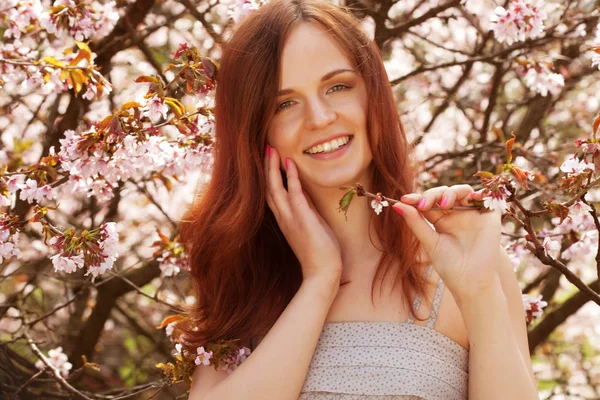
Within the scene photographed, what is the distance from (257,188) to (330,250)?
10.7 inches

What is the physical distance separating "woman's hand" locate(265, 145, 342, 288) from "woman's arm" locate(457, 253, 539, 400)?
360 millimetres

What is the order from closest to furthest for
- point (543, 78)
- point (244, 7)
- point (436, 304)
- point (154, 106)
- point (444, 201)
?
1. point (444, 201)
2. point (436, 304)
3. point (154, 106)
4. point (244, 7)
5. point (543, 78)

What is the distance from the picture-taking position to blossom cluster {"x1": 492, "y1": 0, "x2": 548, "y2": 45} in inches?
102

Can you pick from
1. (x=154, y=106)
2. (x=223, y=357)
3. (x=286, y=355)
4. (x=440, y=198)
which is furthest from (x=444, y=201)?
(x=154, y=106)

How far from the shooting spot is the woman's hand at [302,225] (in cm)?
205

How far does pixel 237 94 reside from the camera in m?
2.13

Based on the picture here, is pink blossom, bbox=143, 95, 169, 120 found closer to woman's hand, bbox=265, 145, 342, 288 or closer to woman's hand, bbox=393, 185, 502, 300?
woman's hand, bbox=265, 145, 342, 288

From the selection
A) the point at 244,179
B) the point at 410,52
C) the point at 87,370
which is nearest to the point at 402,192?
the point at 244,179

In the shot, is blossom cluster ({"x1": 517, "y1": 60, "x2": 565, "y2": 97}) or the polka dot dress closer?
the polka dot dress

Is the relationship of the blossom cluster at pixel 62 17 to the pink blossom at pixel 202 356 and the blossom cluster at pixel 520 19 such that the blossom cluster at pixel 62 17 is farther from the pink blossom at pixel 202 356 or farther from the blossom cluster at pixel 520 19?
the blossom cluster at pixel 520 19

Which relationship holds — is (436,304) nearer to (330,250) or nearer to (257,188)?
(330,250)

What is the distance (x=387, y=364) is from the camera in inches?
77.1

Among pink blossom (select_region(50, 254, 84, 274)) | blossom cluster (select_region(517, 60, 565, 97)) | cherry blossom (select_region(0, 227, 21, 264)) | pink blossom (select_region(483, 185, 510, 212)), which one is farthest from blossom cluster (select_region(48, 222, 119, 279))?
blossom cluster (select_region(517, 60, 565, 97))

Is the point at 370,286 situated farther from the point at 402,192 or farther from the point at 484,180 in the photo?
the point at 484,180
